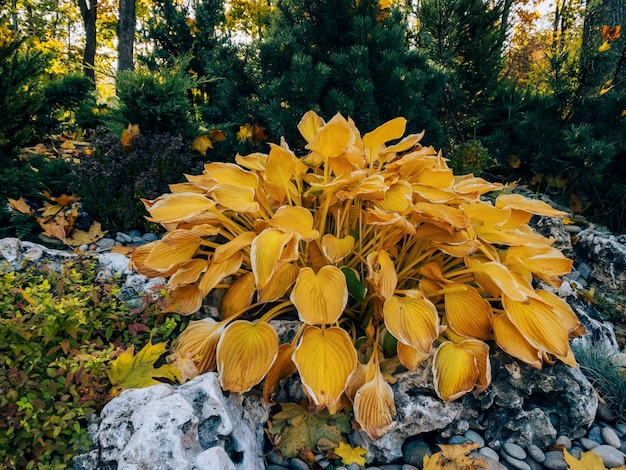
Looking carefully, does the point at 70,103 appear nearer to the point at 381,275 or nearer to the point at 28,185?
the point at 28,185

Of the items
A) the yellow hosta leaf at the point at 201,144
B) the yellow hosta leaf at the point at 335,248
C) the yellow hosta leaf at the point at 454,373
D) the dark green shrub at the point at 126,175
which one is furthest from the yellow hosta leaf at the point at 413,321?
the yellow hosta leaf at the point at 201,144

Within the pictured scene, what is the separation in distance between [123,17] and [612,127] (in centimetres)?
788

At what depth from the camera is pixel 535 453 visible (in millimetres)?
1613

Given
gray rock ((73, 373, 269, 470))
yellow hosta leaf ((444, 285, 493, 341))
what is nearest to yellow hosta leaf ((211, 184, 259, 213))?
gray rock ((73, 373, 269, 470))

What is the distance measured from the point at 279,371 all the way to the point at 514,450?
35.4 inches

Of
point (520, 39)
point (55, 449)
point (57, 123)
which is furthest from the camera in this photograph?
point (520, 39)

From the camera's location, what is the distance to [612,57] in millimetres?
3342

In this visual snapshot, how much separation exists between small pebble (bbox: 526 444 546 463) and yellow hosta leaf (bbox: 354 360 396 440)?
Result: 0.55m

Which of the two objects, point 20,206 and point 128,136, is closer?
point 20,206

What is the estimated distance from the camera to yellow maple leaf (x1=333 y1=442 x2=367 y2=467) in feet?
4.91

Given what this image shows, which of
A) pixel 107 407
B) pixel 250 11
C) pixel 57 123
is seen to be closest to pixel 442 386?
pixel 107 407

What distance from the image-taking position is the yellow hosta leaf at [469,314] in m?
1.73

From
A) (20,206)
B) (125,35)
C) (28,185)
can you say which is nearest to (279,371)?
(20,206)

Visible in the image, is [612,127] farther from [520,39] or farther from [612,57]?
[520,39]
